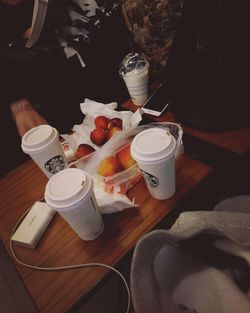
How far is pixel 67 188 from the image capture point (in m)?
0.74

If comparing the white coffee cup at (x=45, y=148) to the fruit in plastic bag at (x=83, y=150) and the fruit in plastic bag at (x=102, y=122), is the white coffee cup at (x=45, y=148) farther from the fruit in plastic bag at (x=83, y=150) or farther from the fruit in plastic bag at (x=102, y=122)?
the fruit in plastic bag at (x=102, y=122)

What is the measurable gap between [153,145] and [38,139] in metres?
0.44

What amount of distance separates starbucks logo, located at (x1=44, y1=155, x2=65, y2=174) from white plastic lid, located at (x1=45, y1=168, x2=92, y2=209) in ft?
0.71

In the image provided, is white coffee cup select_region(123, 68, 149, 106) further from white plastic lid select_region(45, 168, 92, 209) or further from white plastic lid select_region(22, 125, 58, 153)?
white plastic lid select_region(45, 168, 92, 209)

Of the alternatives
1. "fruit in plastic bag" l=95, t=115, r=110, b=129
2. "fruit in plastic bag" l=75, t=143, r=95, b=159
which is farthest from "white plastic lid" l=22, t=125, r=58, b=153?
"fruit in plastic bag" l=95, t=115, r=110, b=129

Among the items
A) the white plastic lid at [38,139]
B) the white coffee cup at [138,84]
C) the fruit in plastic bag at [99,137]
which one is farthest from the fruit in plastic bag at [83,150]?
the white coffee cup at [138,84]

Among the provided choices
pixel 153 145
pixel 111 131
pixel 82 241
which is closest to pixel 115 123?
pixel 111 131

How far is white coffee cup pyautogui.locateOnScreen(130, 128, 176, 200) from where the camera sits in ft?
2.42

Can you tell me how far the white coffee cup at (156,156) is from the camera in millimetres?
737

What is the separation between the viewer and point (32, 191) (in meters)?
1.08

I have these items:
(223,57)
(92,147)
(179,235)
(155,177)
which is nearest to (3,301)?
(92,147)

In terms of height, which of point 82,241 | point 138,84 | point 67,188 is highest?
Answer: point 67,188

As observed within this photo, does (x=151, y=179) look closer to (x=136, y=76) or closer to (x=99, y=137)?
(x=99, y=137)

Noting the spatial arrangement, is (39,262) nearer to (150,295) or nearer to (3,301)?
(150,295)
